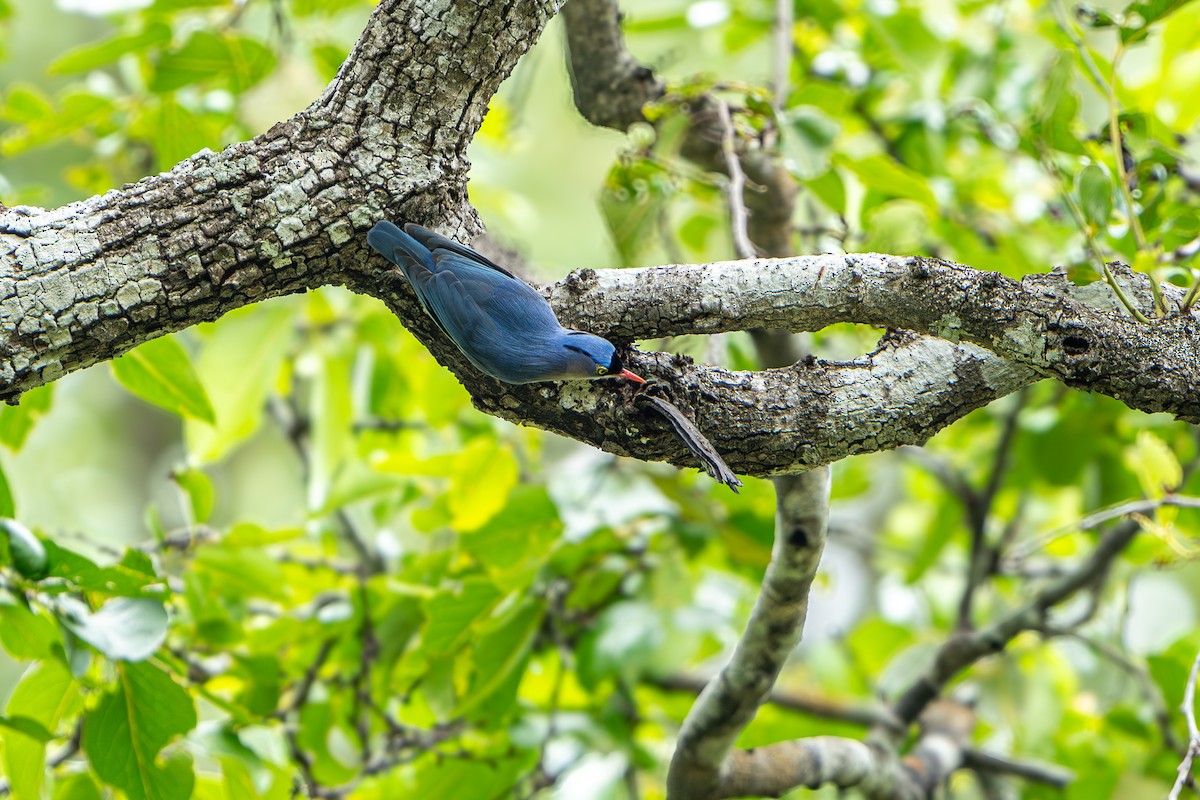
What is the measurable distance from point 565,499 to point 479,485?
407 millimetres

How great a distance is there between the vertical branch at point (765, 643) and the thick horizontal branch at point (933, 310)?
1.24ft

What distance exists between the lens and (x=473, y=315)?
4.83 ft

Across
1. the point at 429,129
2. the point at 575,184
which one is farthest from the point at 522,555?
the point at 575,184

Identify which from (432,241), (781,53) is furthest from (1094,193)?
(781,53)

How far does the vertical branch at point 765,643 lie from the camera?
71.0 inches

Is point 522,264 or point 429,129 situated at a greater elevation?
point 522,264

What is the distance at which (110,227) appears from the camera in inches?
53.9

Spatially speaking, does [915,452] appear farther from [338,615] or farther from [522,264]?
[338,615]

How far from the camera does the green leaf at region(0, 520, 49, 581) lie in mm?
1559

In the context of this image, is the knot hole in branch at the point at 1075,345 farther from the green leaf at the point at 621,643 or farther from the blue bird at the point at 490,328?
the green leaf at the point at 621,643

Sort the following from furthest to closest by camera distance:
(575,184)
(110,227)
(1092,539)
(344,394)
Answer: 1. (575,184)
2. (1092,539)
3. (344,394)
4. (110,227)

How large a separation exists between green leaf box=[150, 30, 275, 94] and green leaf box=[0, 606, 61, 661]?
1325 mm

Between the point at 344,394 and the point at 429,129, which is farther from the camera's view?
the point at 344,394

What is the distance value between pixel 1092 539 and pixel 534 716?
2113mm
